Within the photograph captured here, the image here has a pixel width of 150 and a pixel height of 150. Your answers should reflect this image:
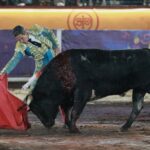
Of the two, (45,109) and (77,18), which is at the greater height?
(45,109)

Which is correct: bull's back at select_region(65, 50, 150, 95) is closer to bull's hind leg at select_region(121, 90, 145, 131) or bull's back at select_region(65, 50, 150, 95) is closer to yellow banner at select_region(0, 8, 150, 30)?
bull's hind leg at select_region(121, 90, 145, 131)

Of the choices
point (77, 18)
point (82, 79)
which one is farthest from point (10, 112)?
point (77, 18)

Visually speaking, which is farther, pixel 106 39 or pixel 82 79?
pixel 106 39

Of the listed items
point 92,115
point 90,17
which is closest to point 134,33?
point 90,17

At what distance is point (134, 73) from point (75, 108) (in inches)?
A: 39.6

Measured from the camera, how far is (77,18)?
1850cm

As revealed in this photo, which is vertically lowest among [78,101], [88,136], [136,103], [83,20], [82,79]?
[83,20]

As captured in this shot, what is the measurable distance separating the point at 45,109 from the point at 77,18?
9.20 meters

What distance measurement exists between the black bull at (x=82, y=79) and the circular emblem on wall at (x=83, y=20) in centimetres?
873

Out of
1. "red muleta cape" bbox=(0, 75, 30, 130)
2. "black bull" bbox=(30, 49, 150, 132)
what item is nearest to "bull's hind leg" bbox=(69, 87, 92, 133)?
"black bull" bbox=(30, 49, 150, 132)

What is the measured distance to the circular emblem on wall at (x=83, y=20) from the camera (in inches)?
723

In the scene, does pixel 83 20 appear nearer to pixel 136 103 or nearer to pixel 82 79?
pixel 136 103

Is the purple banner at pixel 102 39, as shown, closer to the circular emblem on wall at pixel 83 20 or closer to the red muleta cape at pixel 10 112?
the circular emblem on wall at pixel 83 20

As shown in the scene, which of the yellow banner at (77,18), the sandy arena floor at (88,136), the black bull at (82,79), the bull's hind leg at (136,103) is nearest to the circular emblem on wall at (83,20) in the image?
the yellow banner at (77,18)
